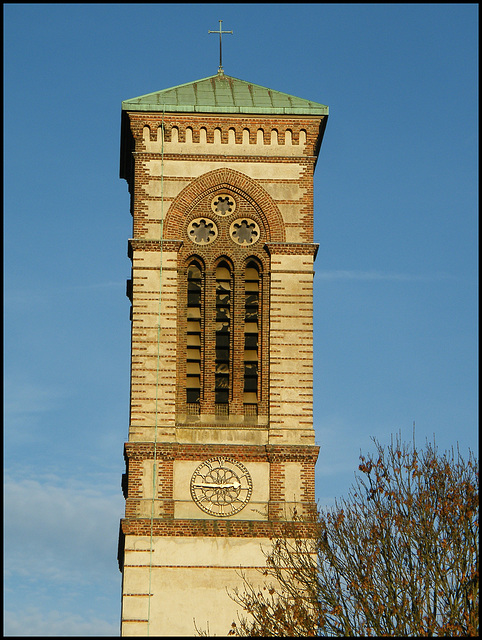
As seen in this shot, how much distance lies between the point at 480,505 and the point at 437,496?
1.52m

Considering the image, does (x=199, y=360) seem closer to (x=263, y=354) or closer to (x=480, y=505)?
(x=263, y=354)

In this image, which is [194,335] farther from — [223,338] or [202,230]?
[202,230]

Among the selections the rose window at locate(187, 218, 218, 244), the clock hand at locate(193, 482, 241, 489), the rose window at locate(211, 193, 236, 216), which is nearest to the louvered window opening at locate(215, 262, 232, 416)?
the rose window at locate(187, 218, 218, 244)

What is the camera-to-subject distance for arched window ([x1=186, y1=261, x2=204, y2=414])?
1543 inches

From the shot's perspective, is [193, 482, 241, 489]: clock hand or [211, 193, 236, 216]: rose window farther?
[211, 193, 236, 216]: rose window

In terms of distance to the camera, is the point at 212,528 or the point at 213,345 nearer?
the point at 212,528

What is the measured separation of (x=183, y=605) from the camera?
3659cm

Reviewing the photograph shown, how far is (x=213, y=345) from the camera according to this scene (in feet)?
129

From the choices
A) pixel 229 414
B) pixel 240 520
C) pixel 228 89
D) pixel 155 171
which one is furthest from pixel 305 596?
pixel 228 89

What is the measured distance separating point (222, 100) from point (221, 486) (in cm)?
1172

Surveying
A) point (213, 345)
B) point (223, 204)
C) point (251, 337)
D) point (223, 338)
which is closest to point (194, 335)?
point (213, 345)

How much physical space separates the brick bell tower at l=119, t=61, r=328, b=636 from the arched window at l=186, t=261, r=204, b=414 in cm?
4

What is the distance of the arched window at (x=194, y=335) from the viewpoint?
129 ft

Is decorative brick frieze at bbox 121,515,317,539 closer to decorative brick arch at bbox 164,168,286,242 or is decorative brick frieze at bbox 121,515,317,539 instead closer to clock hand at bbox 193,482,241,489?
clock hand at bbox 193,482,241,489
